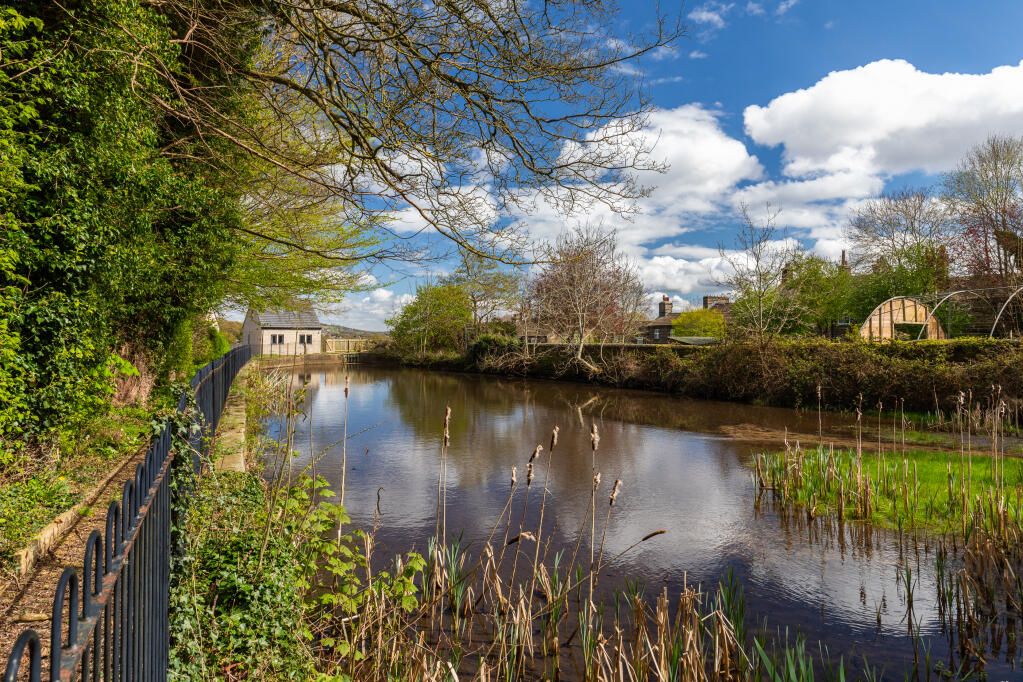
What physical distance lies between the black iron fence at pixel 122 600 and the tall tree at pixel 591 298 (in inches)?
1010

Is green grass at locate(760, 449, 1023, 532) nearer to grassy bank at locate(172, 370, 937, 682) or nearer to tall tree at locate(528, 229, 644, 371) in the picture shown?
grassy bank at locate(172, 370, 937, 682)

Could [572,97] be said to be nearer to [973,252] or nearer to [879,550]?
[879,550]

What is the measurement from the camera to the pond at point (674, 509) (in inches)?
201

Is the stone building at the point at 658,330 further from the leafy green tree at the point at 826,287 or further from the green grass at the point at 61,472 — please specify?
the green grass at the point at 61,472

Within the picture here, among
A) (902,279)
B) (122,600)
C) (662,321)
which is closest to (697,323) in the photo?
(662,321)

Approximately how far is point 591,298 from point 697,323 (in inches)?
866

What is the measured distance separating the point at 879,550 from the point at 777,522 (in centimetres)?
127

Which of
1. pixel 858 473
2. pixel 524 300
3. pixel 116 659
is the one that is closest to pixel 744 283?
pixel 524 300

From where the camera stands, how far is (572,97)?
7316 millimetres

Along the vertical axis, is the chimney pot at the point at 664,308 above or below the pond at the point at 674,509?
above

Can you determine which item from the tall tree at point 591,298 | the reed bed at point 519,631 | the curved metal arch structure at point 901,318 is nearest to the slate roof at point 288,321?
the tall tree at point 591,298

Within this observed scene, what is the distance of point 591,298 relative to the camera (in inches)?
1107

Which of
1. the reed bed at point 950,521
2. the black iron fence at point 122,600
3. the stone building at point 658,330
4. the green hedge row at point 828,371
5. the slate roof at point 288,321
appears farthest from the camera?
the slate roof at point 288,321

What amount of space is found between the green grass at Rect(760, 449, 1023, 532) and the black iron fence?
6982 millimetres
